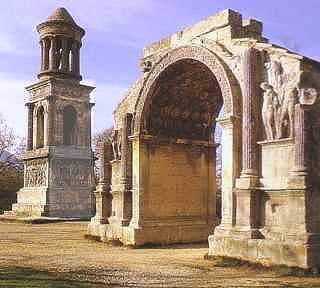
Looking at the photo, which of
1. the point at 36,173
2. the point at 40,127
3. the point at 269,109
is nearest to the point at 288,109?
the point at 269,109

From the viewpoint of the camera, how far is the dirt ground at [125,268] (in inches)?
319

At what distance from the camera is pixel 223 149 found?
36.9 feet

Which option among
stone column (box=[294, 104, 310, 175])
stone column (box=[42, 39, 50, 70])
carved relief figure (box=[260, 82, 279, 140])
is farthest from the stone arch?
stone column (box=[42, 39, 50, 70])

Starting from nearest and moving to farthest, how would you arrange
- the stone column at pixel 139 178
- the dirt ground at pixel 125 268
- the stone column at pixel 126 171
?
the dirt ground at pixel 125 268, the stone column at pixel 139 178, the stone column at pixel 126 171

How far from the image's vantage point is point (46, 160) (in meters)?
27.9

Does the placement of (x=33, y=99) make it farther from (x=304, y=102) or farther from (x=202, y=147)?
(x=304, y=102)

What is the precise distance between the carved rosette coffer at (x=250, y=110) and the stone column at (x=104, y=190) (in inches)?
242

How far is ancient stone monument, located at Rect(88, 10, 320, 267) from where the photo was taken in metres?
9.42

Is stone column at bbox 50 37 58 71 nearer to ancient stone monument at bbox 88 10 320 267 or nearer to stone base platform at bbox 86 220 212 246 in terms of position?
ancient stone monument at bbox 88 10 320 267

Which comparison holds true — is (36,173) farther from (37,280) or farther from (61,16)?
(37,280)

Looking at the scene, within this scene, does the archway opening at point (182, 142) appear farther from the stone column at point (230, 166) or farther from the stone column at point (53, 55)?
the stone column at point (53, 55)

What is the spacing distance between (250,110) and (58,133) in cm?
1929

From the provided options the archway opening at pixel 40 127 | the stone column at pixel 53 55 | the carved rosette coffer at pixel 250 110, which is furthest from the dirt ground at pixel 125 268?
the stone column at pixel 53 55

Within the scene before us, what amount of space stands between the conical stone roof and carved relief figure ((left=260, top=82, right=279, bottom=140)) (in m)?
21.6
